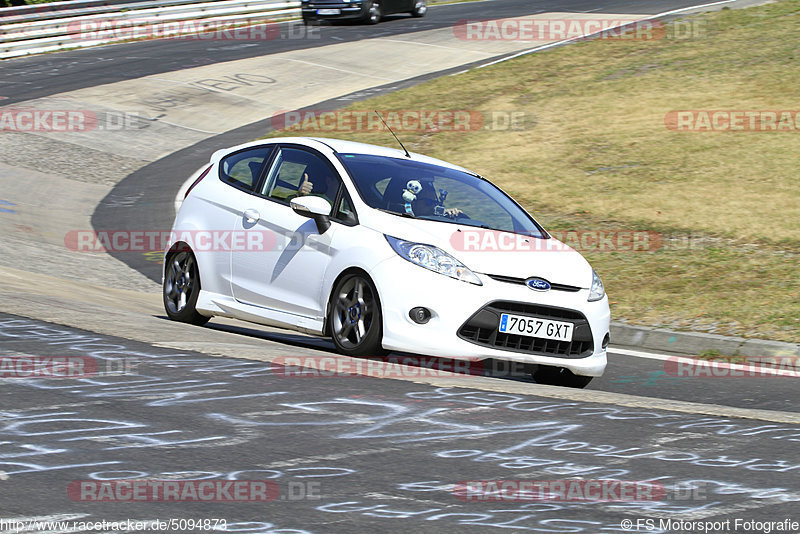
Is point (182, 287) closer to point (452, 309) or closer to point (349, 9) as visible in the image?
point (452, 309)

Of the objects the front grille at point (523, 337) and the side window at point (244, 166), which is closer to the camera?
the front grille at point (523, 337)

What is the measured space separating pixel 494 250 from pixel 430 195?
845 millimetres

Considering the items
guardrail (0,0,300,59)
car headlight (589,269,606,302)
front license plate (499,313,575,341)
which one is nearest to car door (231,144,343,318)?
front license plate (499,313,575,341)

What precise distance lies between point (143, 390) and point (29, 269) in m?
6.69

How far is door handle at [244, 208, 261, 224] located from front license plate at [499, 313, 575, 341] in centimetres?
234

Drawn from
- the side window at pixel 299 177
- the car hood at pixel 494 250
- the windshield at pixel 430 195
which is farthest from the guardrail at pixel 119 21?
the car hood at pixel 494 250

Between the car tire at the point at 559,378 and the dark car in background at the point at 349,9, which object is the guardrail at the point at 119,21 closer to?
the dark car in background at the point at 349,9

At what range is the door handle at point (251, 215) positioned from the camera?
341 inches

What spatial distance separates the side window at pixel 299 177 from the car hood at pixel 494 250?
2.18 feet

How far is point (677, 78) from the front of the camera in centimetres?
2305

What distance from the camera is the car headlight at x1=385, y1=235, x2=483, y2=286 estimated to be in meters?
7.36

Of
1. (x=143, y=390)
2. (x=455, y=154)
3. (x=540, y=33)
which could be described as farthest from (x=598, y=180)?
(x=540, y=33)

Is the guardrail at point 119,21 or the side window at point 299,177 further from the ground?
the guardrail at point 119,21

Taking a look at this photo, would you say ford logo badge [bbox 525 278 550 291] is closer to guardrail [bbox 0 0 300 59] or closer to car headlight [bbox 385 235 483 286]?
car headlight [bbox 385 235 483 286]
